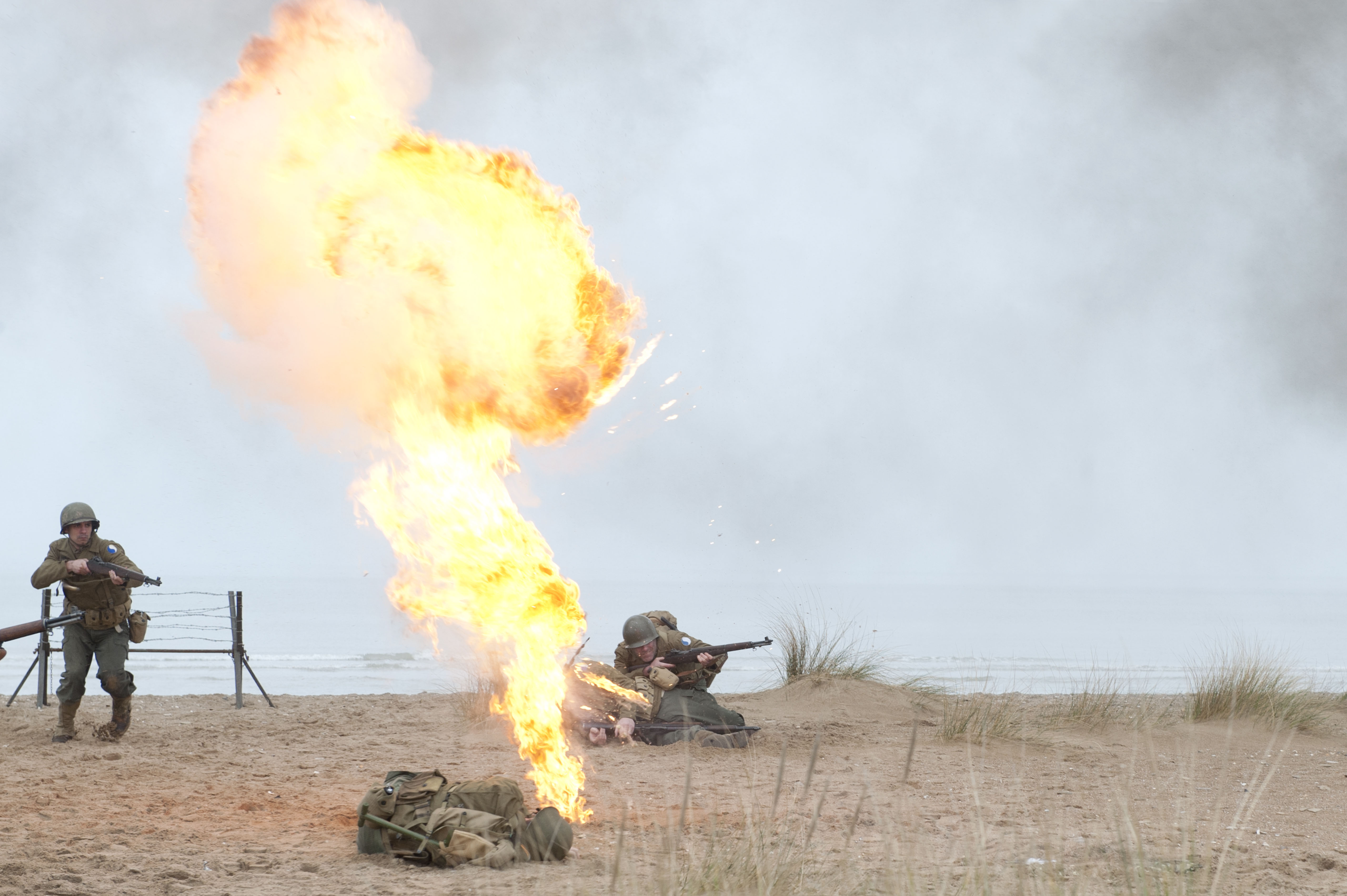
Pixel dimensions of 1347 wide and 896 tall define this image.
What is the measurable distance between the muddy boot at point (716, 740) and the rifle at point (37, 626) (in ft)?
18.5

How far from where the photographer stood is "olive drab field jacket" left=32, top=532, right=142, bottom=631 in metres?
9.75

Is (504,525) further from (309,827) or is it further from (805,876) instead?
(805,876)

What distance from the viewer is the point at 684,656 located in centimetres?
1041

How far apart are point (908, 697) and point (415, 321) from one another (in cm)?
812

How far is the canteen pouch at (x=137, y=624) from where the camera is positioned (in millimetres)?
10062

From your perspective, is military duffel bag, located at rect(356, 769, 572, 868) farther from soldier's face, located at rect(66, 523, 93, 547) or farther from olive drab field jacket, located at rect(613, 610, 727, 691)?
soldier's face, located at rect(66, 523, 93, 547)

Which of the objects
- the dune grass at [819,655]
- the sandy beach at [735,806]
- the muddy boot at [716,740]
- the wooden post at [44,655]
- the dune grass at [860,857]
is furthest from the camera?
the dune grass at [819,655]

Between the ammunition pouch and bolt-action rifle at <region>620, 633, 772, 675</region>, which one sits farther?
bolt-action rifle at <region>620, 633, 772, 675</region>

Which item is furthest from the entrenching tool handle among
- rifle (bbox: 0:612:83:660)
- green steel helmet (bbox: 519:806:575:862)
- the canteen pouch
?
the canteen pouch

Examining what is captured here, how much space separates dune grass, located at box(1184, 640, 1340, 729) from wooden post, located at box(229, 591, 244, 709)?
10.9m

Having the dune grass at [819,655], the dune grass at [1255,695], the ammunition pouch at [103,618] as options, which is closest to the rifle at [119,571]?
the ammunition pouch at [103,618]

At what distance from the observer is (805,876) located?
5.02 meters

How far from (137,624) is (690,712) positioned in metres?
5.30

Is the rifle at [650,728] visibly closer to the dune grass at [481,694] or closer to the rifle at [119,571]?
the dune grass at [481,694]
